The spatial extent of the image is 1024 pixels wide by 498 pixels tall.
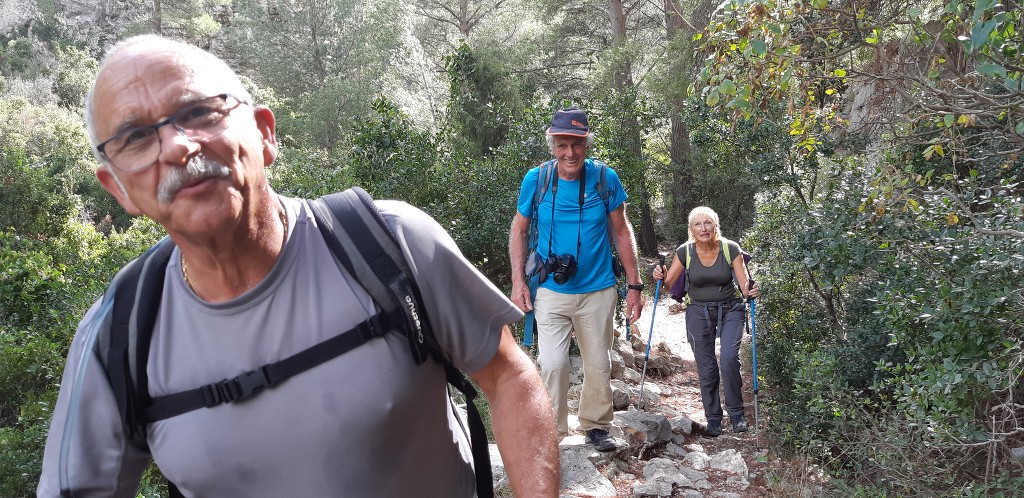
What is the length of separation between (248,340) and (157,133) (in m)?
0.43

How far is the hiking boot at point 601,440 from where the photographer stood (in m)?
5.83

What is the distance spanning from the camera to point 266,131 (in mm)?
1766

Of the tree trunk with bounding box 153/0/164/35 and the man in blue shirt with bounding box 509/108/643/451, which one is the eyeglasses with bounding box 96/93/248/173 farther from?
the tree trunk with bounding box 153/0/164/35

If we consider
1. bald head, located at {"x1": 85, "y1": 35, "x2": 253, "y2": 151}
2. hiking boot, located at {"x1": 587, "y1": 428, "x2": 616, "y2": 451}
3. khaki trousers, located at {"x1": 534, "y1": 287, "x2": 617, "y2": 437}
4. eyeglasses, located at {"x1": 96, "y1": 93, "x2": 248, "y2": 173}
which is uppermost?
bald head, located at {"x1": 85, "y1": 35, "x2": 253, "y2": 151}

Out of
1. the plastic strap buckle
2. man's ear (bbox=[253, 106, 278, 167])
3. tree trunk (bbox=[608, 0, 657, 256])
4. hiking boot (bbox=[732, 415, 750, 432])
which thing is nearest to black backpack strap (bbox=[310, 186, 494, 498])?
man's ear (bbox=[253, 106, 278, 167])

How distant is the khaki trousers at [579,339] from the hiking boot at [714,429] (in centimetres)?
185

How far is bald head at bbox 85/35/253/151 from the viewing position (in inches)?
63.2

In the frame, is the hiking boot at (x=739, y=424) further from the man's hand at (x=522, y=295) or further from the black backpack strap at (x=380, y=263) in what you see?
the black backpack strap at (x=380, y=263)

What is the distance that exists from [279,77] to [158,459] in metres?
31.7

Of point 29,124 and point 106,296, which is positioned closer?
point 106,296

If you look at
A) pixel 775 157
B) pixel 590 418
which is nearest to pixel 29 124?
pixel 775 157

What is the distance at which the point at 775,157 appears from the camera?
11.0 m

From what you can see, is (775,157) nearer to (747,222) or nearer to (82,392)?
(747,222)

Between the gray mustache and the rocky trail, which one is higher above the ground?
the gray mustache
